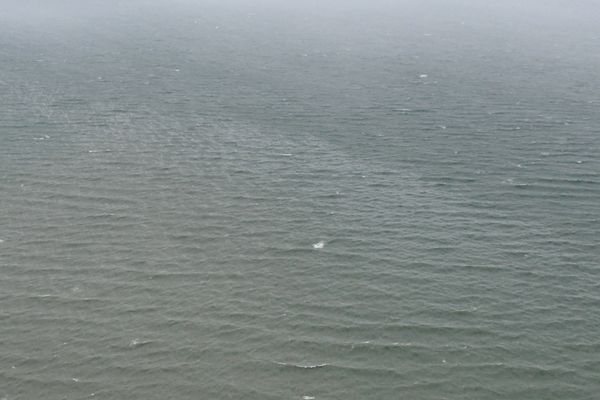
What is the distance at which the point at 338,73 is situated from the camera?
9212 centimetres

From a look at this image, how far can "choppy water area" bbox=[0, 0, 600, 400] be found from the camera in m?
33.6

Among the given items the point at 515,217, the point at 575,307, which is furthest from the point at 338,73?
the point at 575,307

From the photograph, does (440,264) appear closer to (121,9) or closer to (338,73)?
(338,73)

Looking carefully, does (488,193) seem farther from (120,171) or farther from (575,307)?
(120,171)

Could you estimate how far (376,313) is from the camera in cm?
3759

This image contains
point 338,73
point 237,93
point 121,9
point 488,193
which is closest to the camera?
point 488,193

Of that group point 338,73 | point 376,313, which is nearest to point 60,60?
point 338,73

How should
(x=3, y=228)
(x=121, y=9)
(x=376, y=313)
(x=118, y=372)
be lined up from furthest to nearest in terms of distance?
1. (x=121, y=9)
2. (x=3, y=228)
3. (x=376, y=313)
4. (x=118, y=372)

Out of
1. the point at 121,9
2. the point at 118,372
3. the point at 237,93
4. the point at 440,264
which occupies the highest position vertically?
the point at 121,9

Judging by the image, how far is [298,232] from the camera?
46.4 meters

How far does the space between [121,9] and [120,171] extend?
111 meters

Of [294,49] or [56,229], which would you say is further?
[294,49]

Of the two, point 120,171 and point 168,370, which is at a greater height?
point 120,171

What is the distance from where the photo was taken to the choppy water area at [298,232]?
1323 inches
